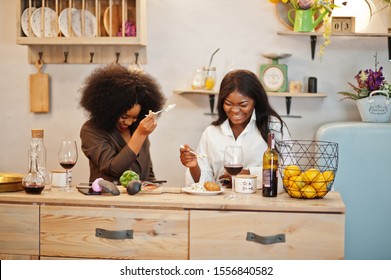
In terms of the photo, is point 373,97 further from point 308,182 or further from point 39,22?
point 39,22

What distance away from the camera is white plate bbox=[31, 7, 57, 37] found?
4.69 metres

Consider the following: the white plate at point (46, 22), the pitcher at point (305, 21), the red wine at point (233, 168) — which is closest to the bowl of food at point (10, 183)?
the red wine at point (233, 168)

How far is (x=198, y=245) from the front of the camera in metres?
2.67

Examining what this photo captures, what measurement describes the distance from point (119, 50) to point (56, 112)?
657mm

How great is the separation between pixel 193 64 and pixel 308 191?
2.23 m

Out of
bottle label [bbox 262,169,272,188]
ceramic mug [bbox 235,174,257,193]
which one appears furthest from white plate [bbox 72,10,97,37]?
bottle label [bbox 262,169,272,188]

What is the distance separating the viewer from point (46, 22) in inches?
185

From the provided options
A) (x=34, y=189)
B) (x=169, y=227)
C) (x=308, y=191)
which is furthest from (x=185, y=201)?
(x=34, y=189)

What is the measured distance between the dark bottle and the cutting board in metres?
2.57

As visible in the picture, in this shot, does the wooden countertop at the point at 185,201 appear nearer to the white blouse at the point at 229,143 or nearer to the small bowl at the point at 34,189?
the small bowl at the point at 34,189

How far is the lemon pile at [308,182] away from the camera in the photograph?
272 cm

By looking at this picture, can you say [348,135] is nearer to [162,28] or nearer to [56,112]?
[162,28]

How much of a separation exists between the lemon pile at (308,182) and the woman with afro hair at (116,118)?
36.4 inches
